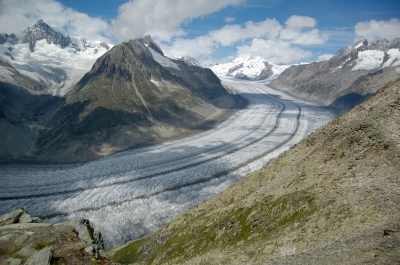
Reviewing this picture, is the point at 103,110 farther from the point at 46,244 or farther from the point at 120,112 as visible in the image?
the point at 46,244

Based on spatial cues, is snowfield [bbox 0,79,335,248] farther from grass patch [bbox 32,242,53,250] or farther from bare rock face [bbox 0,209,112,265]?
grass patch [bbox 32,242,53,250]

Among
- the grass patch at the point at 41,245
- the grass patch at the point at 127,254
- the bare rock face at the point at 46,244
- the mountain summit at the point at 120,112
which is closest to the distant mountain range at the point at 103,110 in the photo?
the mountain summit at the point at 120,112

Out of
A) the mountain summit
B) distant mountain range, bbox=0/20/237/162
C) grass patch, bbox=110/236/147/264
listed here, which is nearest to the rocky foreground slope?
grass patch, bbox=110/236/147/264

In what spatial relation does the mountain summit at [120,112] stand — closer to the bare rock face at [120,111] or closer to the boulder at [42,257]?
the bare rock face at [120,111]

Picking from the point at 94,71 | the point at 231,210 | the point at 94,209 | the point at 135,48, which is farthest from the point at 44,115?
the point at 231,210

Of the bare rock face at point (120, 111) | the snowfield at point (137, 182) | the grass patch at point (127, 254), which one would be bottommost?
the grass patch at point (127, 254)

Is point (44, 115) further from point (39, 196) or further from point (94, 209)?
point (94, 209)
